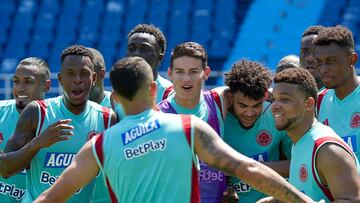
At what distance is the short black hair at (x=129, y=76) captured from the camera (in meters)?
5.09

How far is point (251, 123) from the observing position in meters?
7.03

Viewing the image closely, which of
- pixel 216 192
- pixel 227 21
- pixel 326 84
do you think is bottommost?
pixel 216 192

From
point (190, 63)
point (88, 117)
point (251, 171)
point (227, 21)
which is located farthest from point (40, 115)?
point (227, 21)

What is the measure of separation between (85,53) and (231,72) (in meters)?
1.31

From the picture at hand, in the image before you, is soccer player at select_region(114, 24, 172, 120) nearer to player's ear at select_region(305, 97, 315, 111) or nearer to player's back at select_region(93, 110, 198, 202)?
player's ear at select_region(305, 97, 315, 111)

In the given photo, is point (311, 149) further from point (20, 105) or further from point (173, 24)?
point (173, 24)

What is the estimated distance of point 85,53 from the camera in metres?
6.97

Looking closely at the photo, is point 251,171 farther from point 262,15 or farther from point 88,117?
point 262,15

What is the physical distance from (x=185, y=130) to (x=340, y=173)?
1.10m

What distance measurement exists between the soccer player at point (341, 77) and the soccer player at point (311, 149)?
90 cm

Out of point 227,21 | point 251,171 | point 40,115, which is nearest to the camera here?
point 251,171

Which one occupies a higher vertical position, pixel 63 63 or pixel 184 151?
pixel 63 63

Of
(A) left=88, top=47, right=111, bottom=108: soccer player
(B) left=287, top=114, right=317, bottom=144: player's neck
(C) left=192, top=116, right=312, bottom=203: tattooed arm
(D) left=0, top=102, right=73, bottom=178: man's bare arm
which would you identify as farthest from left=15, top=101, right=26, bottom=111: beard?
(C) left=192, top=116, right=312, bottom=203: tattooed arm

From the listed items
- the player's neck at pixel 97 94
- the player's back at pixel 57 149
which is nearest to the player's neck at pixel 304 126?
the player's back at pixel 57 149
